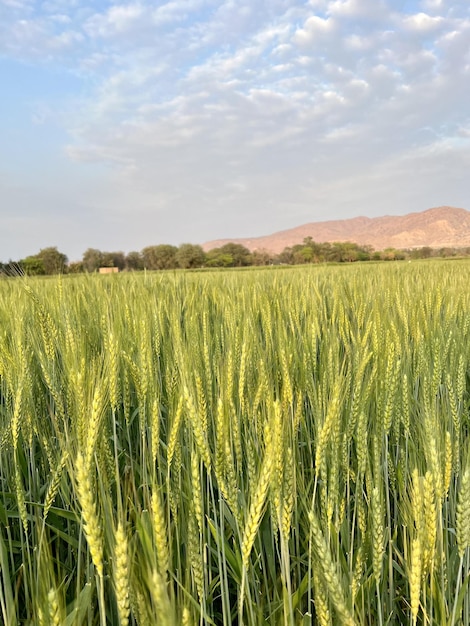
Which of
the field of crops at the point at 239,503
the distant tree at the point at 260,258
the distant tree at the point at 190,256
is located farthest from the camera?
the distant tree at the point at 260,258

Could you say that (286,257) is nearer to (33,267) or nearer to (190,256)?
(190,256)

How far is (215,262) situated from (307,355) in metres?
37.4

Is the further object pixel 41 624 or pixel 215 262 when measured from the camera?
pixel 215 262

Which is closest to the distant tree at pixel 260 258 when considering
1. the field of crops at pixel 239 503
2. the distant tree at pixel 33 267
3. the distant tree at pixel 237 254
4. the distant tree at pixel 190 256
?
the distant tree at pixel 237 254

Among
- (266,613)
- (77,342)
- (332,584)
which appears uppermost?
(77,342)

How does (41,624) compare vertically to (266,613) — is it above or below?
above

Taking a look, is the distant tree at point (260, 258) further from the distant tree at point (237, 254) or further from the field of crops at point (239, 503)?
the field of crops at point (239, 503)

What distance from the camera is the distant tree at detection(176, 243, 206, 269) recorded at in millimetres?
34469

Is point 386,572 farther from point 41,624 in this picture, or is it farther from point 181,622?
point 41,624

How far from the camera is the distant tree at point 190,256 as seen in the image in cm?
3447

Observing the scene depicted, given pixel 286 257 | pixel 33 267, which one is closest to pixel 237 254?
pixel 286 257

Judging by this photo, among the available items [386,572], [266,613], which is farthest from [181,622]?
[386,572]

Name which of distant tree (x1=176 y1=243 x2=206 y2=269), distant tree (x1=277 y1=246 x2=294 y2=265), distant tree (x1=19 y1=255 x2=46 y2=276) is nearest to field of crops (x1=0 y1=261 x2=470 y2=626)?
distant tree (x1=19 y1=255 x2=46 y2=276)

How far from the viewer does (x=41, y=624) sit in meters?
0.45
